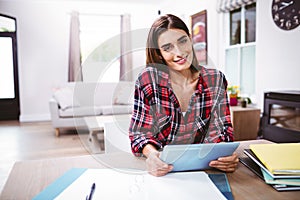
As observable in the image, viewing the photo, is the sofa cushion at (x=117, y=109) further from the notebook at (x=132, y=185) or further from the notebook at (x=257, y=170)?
the notebook at (x=257, y=170)

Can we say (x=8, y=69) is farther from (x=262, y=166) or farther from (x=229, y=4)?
(x=262, y=166)

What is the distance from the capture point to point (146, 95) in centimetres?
86

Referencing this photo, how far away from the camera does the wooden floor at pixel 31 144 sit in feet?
9.72

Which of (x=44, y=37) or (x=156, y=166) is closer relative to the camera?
(x=156, y=166)

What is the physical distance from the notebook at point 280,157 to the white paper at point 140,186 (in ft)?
0.56

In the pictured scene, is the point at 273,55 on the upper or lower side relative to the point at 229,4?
lower

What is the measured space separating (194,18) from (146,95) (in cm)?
394

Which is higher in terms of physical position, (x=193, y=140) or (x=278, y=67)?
(x=278, y=67)

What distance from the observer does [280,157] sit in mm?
722

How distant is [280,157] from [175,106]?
1.06 feet

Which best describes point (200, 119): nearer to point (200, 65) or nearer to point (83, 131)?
point (200, 65)

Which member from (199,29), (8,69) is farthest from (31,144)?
(199,29)

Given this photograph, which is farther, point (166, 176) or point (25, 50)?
point (25, 50)

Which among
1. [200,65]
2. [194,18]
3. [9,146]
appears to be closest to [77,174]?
[200,65]
